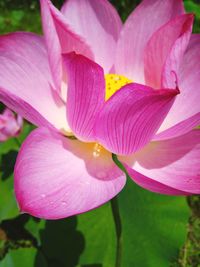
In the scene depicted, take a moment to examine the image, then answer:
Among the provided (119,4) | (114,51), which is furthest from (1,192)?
(119,4)

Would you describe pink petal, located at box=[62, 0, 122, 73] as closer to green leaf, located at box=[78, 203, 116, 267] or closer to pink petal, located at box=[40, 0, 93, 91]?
pink petal, located at box=[40, 0, 93, 91]

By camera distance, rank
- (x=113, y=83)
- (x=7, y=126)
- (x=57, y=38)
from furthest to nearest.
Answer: (x=7, y=126), (x=113, y=83), (x=57, y=38)

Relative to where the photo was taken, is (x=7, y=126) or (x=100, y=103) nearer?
(x=100, y=103)

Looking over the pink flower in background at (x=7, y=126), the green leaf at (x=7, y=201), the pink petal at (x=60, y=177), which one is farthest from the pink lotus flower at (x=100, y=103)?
the green leaf at (x=7, y=201)

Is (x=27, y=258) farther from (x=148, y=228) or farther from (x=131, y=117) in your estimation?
(x=131, y=117)

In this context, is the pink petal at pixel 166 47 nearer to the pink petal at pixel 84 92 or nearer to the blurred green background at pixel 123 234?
the pink petal at pixel 84 92

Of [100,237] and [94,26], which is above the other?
[94,26]

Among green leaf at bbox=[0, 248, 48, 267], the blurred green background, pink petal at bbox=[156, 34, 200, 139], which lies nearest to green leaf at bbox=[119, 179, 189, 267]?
the blurred green background

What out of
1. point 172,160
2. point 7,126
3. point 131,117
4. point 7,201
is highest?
point 131,117

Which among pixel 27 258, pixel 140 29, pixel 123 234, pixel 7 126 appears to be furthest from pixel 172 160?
pixel 7 126
